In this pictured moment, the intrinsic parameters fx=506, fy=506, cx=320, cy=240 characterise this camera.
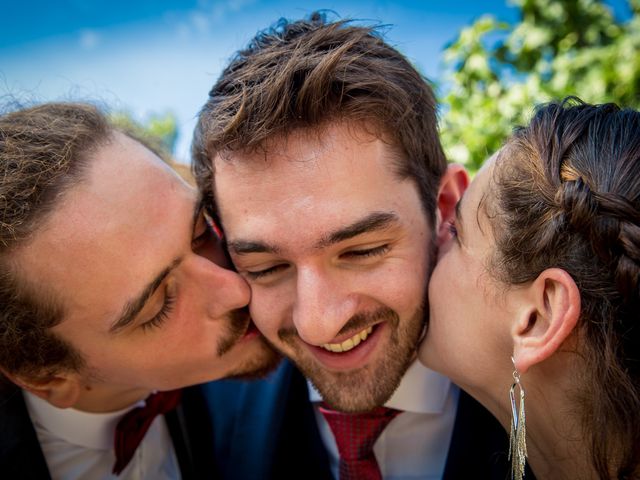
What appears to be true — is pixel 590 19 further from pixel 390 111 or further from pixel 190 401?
pixel 190 401

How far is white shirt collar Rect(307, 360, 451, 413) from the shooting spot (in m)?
2.28

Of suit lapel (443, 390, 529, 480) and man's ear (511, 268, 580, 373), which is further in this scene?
suit lapel (443, 390, 529, 480)

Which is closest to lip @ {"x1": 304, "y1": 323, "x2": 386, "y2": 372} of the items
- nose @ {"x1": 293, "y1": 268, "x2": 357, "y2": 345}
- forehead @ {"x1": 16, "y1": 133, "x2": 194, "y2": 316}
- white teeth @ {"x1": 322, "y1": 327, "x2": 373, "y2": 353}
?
white teeth @ {"x1": 322, "y1": 327, "x2": 373, "y2": 353}

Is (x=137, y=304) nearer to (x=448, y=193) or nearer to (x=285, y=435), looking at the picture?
(x=285, y=435)

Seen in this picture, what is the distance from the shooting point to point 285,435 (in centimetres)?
254

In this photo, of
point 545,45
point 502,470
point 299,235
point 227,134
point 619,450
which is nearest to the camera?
point 619,450

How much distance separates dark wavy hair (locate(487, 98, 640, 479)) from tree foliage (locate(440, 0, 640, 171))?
1.96 metres

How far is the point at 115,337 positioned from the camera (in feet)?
6.72

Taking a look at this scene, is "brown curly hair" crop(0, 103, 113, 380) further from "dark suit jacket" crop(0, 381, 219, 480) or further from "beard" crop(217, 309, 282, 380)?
"beard" crop(217, 309, 282, 380)

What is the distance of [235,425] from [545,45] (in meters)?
4.60

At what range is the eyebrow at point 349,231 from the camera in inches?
70.9

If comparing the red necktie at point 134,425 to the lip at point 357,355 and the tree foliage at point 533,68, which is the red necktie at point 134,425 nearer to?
the lip at point 357,355

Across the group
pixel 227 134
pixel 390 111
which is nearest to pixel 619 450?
pixel 390 111

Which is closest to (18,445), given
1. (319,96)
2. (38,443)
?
(38,443)
